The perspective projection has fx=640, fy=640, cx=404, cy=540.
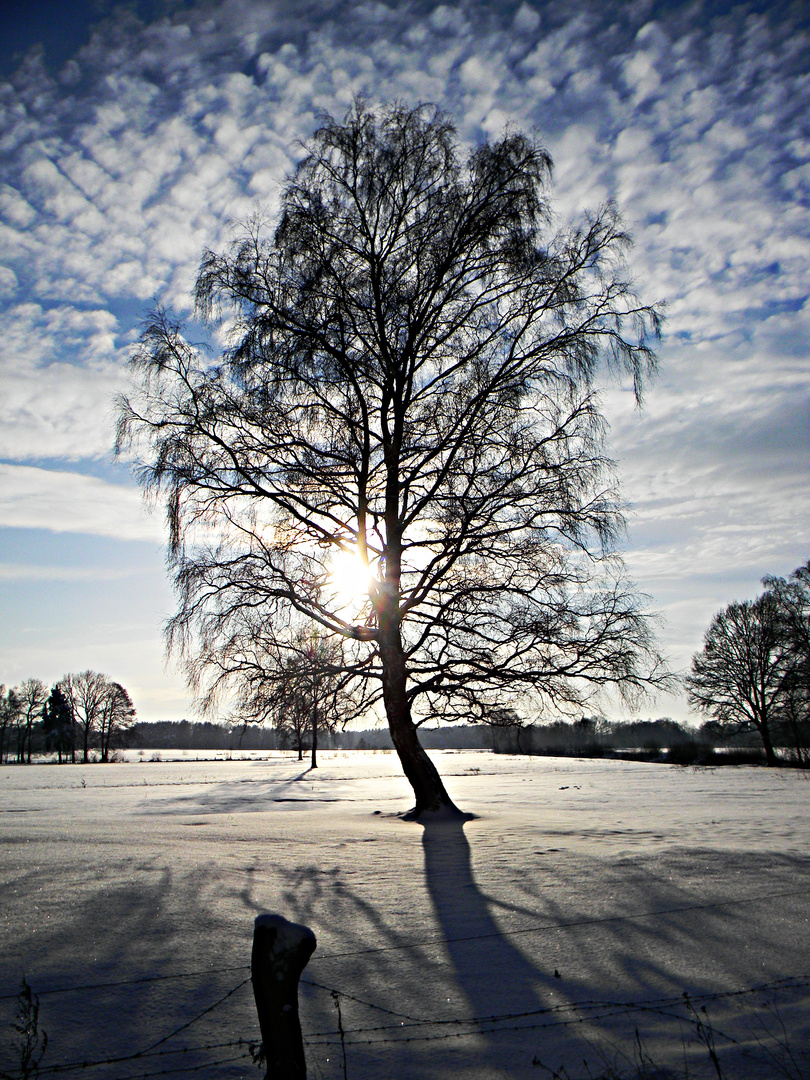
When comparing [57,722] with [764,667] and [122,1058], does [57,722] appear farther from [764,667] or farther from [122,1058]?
[122,1058]

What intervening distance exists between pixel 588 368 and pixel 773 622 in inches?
1205

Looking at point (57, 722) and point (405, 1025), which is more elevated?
point (405, 1025)

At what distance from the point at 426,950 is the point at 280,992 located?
81.2 inches

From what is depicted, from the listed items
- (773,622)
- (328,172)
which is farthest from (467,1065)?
(773,622)

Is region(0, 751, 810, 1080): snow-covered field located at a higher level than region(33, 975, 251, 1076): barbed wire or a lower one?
lower

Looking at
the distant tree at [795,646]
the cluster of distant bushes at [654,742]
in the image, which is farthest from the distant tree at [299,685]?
the distant tree at [795,646]

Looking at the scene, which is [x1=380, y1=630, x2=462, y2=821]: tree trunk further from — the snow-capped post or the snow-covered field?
the snow-capped post

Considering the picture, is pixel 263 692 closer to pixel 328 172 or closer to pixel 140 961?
pixel 140 961

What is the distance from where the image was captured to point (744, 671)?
129ft

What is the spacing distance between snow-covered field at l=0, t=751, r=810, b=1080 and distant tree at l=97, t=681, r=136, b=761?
2696 inches

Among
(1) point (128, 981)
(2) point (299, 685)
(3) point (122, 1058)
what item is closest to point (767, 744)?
(2) point (299, 685)

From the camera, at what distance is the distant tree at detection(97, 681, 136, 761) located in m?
69.4

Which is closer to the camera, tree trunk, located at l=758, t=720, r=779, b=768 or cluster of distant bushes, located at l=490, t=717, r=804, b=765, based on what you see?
cluster of distant bushes, located at l=490, t=717, r=804, b=765

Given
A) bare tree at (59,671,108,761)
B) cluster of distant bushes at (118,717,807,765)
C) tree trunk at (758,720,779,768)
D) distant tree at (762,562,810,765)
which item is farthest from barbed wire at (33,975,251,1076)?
bare tree at (59,671,108,761)
